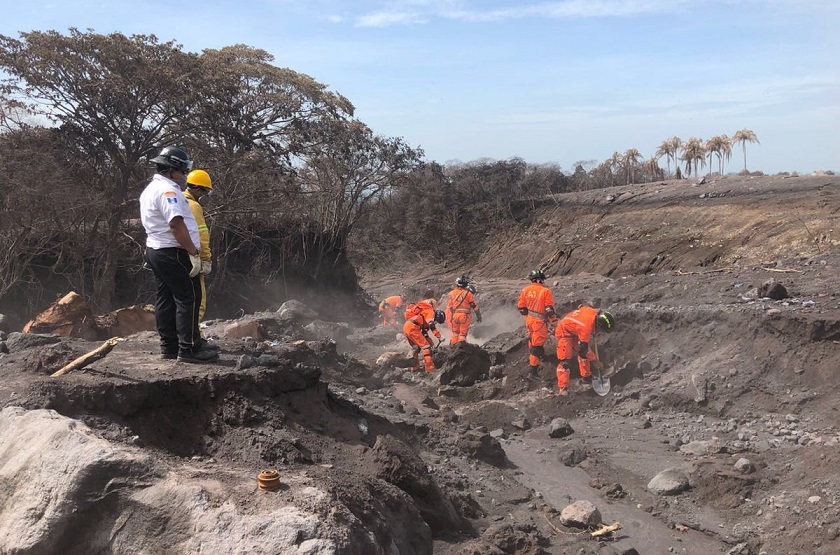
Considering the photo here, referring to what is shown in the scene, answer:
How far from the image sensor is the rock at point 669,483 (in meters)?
6.62

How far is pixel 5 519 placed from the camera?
3.62 metres

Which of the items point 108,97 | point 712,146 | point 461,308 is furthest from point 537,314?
point 712,146

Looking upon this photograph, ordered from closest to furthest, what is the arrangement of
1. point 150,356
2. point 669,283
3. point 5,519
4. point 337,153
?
point 5,519 → point 150,356 → point 669,283 → point 337,153

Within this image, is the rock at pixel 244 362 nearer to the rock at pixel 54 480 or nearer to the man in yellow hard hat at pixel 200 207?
the man in yellow hard hat at pixel 200 207

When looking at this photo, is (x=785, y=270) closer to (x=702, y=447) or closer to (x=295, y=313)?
(x=702, y=447)

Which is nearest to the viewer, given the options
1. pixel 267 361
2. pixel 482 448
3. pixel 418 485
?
pixel 418 485

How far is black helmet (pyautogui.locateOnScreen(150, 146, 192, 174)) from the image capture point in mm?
4961

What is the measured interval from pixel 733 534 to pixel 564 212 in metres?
25.1

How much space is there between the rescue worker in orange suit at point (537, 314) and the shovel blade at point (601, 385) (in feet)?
3.13

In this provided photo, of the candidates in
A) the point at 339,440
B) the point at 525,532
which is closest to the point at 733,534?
the point at 525,532

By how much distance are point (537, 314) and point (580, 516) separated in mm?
4876

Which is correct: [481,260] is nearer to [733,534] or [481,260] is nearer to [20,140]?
[20,140]

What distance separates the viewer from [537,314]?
10.2 meters

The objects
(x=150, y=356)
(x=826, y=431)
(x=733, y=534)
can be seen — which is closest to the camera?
(x=150, y=356)
